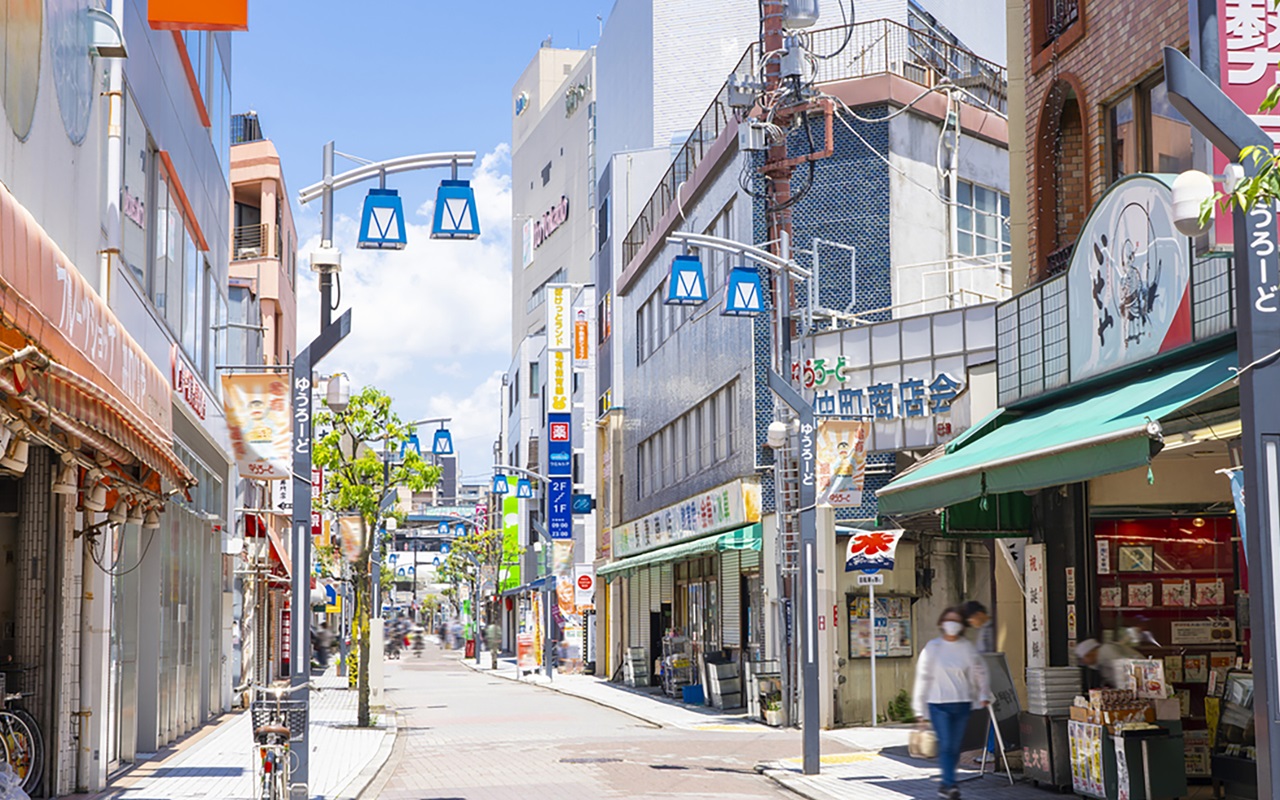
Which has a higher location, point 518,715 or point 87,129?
point 87,129

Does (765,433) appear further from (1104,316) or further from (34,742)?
(34,742)

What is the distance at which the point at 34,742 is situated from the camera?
1558cm

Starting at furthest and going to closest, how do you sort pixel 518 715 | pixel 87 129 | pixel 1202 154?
1. pixel 518 715
2. pixel 87 129
3. pixel 1202 154

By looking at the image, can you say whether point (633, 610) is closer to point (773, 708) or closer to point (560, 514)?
point (560, 514)

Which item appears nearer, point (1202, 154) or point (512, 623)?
point (1202, 154)

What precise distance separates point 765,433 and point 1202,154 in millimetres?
17530

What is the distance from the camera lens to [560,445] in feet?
208

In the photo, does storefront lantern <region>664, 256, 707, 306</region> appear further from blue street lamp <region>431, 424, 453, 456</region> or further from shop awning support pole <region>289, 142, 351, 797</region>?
blue street lamp <region>431, 424, 453, 456</region>

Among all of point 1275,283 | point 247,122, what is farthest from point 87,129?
point 247,122

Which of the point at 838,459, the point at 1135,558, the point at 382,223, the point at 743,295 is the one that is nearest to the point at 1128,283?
the point at 1135,558

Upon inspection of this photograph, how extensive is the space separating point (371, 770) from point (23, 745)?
5.12 metres

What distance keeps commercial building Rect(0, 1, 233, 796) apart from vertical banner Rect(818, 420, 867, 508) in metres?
8.94

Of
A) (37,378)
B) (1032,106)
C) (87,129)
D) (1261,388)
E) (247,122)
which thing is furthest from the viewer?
(247,122)

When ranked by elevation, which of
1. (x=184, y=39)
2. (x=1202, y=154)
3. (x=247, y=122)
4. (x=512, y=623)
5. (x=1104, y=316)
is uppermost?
(x=247, y=122)
